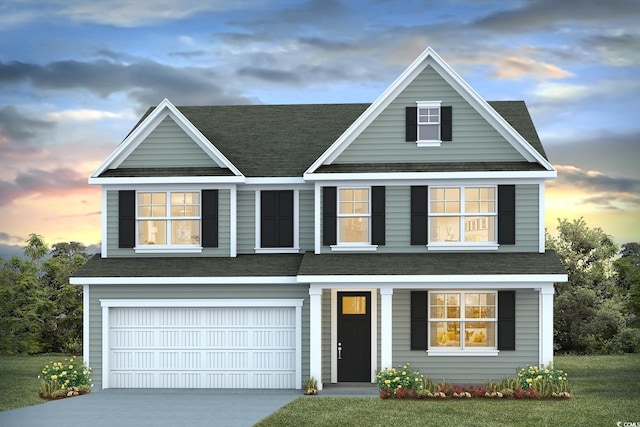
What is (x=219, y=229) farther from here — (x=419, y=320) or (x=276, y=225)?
(x=419, y=320)

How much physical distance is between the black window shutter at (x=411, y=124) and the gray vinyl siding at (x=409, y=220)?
1533 millimetres

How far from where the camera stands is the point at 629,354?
36.1m

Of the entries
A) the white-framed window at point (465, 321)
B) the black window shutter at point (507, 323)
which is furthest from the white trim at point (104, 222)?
the black window shutter at point (507, 323)

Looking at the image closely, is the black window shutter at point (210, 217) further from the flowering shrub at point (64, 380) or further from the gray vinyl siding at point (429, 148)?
the flowering shrub at point (64, 380)

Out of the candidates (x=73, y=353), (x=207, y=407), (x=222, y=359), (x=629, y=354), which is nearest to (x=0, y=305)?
(x=73, y=353)

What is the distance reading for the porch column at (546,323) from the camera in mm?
23375

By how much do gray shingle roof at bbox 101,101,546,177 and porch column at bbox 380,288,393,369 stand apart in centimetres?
374

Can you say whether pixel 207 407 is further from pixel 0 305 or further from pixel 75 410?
pixel 0 305

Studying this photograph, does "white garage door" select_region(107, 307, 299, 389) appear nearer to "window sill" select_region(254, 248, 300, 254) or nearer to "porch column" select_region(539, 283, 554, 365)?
"window sill" select_region(254, 248, 300, 254)

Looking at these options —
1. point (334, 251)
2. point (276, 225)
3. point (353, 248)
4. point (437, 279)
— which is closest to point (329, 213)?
point (334, 251)

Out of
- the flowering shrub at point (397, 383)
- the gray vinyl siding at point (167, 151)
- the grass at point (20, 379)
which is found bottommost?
the grass at point (20, 379)

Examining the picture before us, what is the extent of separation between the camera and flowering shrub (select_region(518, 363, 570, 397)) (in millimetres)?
22500

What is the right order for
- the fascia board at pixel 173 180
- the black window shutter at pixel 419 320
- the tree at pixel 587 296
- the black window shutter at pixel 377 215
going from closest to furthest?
the black window shutter at pixel 419 320, the black window shutter at pixel 377 215, the fascia board at pixel 173 180, the tree at pixel 587 296

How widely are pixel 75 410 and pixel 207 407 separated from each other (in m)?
3.27
